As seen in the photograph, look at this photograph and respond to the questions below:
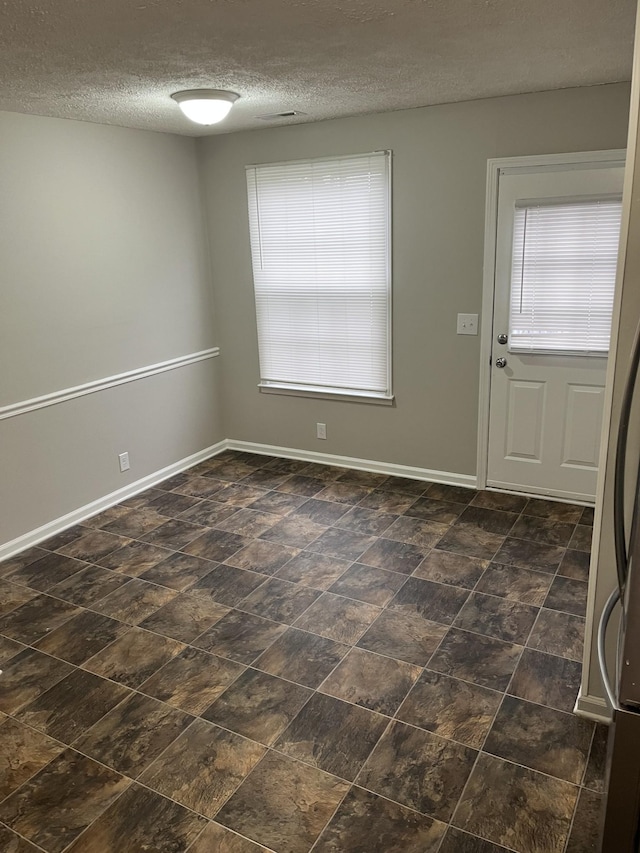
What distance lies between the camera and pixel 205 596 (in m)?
3.14

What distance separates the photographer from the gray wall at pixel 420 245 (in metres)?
3.59

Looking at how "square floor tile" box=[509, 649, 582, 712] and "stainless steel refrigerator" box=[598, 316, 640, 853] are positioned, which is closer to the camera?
"stainless steel refrigerator" box=[598, 316, 640, 853]

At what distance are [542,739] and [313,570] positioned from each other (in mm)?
1458

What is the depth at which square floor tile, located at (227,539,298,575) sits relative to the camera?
341 centimetres

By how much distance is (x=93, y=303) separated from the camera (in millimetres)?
3932

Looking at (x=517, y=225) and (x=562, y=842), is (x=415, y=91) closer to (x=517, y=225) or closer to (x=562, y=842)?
(x=517, y=225)

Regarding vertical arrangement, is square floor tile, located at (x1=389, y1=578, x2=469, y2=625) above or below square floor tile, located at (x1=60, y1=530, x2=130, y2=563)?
below

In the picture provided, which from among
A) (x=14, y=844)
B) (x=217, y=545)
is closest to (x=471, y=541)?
(x=217, y=545)

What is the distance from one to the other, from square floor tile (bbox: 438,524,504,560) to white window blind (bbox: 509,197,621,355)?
3.85 ft

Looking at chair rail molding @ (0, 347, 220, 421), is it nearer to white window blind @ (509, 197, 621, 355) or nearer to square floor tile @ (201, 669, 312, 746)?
square floor tile @ (201, 669, 312, 746)

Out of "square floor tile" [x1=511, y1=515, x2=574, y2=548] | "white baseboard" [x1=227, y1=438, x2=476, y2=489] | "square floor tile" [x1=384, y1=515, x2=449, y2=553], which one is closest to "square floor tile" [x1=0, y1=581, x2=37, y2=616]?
"square floor tile" [x1=384, y1=515, x2=449, y2=553]

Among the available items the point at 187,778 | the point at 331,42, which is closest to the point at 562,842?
the point at 187,778

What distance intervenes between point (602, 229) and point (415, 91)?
4.20 feet

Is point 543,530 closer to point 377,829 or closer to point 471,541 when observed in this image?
point 471,541
